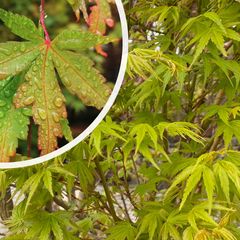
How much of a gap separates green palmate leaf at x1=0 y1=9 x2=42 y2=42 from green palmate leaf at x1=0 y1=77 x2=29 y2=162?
7 centimetres

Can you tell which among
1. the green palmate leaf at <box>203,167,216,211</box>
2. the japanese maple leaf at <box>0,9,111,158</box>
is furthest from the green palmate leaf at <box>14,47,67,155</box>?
the green palmate leaf at <box>203,167,216,211</box>

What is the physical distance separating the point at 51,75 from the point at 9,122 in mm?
99

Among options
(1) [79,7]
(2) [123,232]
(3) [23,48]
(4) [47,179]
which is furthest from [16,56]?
(2) [123,232]

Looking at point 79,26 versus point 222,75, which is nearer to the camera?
point 79,26

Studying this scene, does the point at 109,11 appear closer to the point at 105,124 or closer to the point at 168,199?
the point at 105,124

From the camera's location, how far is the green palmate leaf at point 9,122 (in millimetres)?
853

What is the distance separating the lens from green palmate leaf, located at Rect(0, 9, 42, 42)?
2.74 feet

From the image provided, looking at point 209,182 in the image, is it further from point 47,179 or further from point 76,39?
point 76,39

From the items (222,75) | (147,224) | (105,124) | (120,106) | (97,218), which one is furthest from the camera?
(97,218)

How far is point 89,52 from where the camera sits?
0.89m

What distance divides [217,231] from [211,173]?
12cm

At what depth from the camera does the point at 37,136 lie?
88 cm

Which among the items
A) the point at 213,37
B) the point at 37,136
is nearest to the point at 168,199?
the point at 213,37

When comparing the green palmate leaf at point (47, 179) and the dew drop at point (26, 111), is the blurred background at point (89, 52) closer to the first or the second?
the dew drop at point (26, 111)
